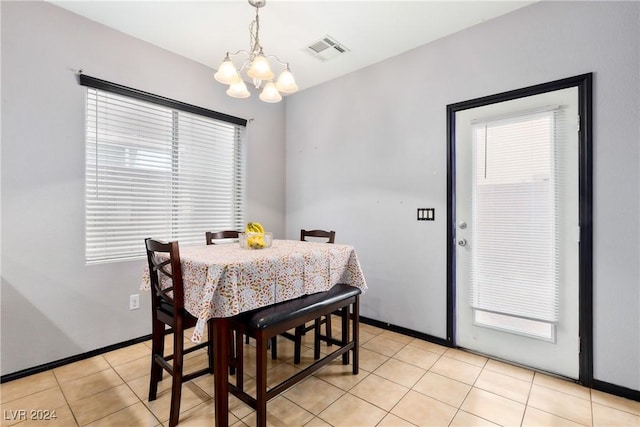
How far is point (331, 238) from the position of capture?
2.62 metres

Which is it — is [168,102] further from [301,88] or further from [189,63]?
[301,88]

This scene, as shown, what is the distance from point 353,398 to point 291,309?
0.75 m

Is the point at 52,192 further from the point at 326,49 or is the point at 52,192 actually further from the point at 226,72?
the point at 326,49

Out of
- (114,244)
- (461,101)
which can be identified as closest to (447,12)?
(461,101)

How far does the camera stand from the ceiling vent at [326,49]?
2.74m

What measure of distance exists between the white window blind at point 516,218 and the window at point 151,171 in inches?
102

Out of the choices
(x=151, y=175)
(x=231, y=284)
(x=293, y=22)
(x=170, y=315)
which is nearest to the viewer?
(x=231, y=284)

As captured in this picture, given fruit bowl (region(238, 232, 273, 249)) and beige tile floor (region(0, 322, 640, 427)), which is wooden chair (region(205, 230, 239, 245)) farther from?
beige tile floor (region(0, 322, 640, 427))

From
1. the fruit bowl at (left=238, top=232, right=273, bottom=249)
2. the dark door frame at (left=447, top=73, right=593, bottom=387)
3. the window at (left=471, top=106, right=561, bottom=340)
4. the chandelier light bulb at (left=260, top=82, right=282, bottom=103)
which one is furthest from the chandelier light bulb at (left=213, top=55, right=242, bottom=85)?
the dark door frame at (left=447, top=73, right=593, bottom=387)

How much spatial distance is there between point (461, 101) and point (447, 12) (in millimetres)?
685

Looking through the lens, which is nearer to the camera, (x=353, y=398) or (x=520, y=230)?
(x=353, y=398)

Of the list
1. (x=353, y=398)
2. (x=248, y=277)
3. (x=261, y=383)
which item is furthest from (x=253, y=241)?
(x=353, y=398)

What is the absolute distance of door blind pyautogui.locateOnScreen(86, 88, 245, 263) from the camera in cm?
251

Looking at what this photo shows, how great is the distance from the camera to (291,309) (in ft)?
5.66
